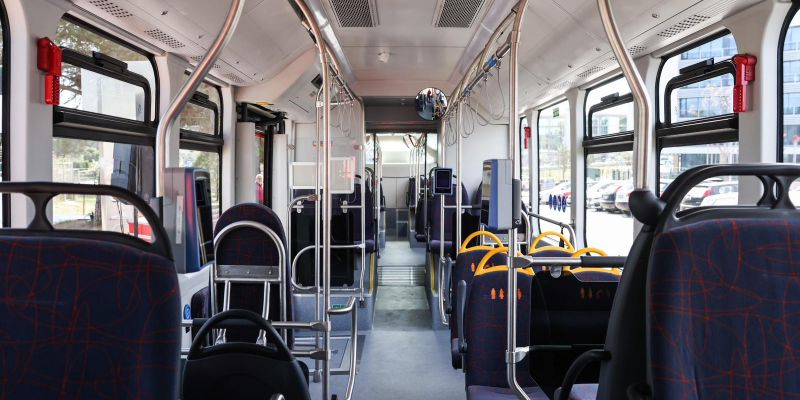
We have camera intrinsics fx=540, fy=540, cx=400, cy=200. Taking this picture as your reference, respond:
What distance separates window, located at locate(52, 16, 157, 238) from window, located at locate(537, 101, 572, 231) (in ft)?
14.1

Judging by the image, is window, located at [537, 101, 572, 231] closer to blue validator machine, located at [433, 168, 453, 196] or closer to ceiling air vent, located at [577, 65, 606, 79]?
ceiling air vent, located at [577, 65, 606, 79]

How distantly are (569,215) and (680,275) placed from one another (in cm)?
518

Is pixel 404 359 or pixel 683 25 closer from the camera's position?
pixel 683 25

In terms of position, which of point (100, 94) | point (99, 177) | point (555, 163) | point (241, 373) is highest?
point (100, 94)

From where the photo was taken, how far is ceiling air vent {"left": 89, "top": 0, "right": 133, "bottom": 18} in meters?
2.94

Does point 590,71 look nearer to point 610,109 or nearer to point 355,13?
point 610,109

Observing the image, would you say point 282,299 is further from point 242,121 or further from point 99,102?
point 242,121

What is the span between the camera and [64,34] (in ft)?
10.1

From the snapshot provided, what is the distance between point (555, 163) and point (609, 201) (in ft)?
5.36

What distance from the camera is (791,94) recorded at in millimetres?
2857

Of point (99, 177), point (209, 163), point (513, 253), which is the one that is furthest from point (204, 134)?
point (513, 253)

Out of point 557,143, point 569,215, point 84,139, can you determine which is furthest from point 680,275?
point 557,143

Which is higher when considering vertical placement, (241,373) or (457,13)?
(457,13)

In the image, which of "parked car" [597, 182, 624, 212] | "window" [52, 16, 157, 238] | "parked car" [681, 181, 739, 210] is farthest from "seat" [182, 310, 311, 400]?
"parked car" [597, 182, 624, 212]
